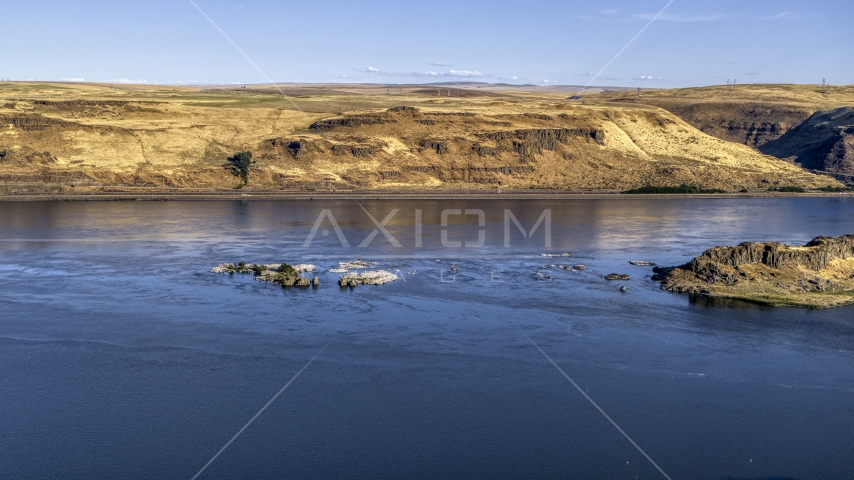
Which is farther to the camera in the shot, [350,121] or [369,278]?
[350,121]

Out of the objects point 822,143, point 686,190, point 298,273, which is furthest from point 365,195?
point 822,143

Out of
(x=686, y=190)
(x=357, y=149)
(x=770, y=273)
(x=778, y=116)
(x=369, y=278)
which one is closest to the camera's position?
(x=770, y=273)

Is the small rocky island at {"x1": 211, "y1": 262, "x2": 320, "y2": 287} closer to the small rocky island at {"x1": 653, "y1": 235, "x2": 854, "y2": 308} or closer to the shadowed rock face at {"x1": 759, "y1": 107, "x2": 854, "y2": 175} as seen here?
the small rocky island at {"x1": 653, "y1": 235, "x2": 854, "y2": 308}

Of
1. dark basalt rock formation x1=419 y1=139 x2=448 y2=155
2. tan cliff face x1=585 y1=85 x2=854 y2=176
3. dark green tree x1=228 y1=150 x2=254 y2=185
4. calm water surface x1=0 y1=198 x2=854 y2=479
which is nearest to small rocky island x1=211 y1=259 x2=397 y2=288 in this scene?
calm water surface x1=0 y1=198 x2=854 y2=479

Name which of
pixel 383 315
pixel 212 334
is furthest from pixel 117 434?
pixel 383 315

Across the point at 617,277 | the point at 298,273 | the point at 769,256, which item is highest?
the point at 769,256

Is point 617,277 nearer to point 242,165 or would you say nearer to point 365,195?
point 365,195

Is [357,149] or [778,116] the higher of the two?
[778,116]
